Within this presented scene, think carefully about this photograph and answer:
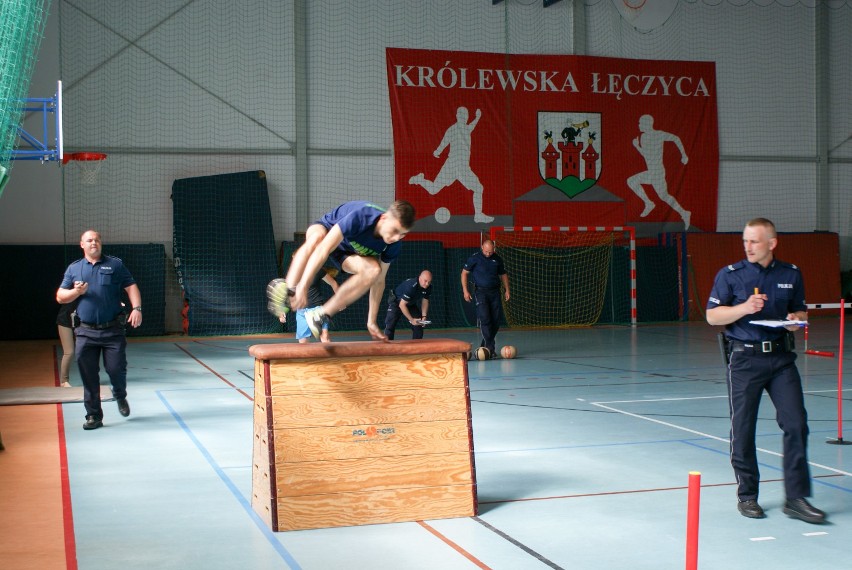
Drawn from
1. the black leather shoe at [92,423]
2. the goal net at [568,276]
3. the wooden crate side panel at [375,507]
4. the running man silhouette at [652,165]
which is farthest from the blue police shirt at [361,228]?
the running man silhouette at [652,165]

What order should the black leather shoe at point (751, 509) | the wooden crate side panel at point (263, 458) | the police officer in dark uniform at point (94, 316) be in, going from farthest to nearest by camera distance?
the police officer in dark uniform at point (94, 316)
the black leather shoe at point (751, 509)
the wooden crate side panel at point (263, 458)

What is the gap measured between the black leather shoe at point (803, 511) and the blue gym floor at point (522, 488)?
7 centimetres

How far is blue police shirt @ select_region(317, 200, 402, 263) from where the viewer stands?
7504 mm

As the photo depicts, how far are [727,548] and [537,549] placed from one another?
1.23 meters

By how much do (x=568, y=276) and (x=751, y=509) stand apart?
19648mm

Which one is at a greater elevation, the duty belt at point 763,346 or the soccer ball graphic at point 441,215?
the soccer ball graphic at point 441,215

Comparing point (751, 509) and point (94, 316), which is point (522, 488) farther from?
point (94, 316)

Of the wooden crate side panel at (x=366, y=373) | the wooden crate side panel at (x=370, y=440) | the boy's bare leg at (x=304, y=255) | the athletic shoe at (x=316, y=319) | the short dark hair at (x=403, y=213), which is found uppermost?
the short dark hair at (x=403, y=213)

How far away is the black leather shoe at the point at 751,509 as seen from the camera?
6660 mm

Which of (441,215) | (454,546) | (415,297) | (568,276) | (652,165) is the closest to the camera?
(454,546)

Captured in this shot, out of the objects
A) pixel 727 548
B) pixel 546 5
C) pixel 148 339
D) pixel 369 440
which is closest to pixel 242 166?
pixel 148 339

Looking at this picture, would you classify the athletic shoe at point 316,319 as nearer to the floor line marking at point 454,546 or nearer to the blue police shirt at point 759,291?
the floor line marking at point 454,546

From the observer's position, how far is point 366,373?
683 cm

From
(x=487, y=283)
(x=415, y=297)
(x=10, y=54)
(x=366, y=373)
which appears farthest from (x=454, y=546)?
(x=487, y=283)
